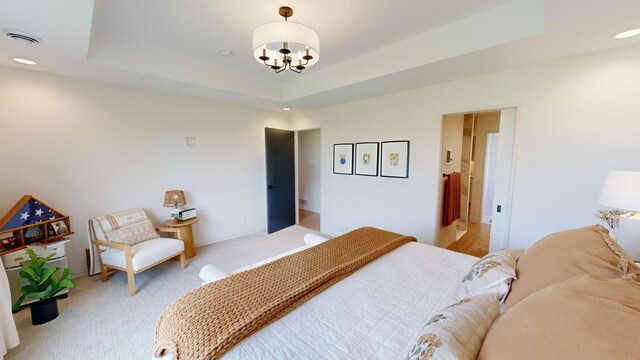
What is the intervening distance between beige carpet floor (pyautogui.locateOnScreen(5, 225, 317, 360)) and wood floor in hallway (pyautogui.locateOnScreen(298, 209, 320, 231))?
179cm

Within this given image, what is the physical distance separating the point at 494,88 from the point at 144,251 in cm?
415

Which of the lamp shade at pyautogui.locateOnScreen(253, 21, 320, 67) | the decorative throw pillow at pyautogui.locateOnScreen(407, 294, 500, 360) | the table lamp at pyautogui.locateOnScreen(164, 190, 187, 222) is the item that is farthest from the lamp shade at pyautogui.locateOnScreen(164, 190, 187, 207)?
the decorative throw pillow at pyautogui.locateOnScreen(407, 294, 500, 360)

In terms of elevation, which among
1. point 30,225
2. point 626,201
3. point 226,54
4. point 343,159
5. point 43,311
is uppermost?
point 226,54

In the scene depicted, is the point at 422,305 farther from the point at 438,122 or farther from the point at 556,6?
the point at 438,122

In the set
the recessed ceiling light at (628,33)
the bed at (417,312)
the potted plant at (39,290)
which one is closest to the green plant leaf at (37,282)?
the potted plant at (39,290)

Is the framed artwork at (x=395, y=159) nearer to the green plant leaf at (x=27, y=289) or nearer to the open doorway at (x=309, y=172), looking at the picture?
the open doorway at (x=309, y=172)

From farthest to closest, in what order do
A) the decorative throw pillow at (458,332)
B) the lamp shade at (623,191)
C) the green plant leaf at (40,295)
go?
1. the green plant leaf at (40,295)
2. the lamp shade at (623,191)
3. the decorative throw pillow at (458,332)

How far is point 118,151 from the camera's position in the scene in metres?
2.97

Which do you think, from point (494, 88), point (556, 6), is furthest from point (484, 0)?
point (494, 88)

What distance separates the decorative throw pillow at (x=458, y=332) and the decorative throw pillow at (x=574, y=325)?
55 mm

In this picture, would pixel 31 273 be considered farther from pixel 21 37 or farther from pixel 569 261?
pixel 569 261

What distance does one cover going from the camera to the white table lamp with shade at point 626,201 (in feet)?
4.70

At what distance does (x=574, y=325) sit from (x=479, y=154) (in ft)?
17.2

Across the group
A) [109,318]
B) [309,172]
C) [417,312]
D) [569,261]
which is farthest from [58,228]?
[309,172]
